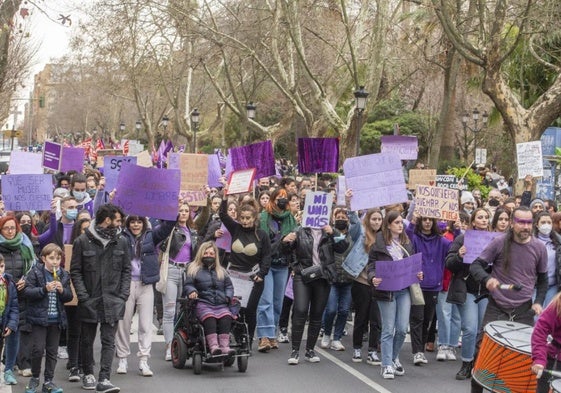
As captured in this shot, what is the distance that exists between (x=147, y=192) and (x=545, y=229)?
13.3ft

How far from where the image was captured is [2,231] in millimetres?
9523

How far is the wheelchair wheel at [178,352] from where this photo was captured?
1042 cm

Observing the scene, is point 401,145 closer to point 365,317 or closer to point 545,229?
point 365,317

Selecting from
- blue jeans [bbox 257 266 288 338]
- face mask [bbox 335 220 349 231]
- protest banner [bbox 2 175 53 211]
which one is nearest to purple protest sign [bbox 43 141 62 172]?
protest banner [bbox 2 175 53 211]

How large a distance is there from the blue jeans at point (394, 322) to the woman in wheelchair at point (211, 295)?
59.4 inches

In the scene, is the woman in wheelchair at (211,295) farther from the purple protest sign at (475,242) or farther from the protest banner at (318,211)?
the purple protest sign at (475,242)

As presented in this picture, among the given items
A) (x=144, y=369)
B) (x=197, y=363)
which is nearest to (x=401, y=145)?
(x=197, y=363)

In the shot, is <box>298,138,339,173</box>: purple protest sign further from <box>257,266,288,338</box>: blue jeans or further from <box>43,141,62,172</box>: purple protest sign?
<box>43,141,62,172</box>: purple protest sign

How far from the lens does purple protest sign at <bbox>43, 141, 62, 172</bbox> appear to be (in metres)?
17.2

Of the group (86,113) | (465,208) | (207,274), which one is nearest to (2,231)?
(207,274)

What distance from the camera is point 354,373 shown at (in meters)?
10.5

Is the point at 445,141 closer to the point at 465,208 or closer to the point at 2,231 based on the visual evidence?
the point at 465,208

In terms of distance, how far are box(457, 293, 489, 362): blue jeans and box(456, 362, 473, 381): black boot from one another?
0.16 feet

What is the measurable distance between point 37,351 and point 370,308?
382 cm
